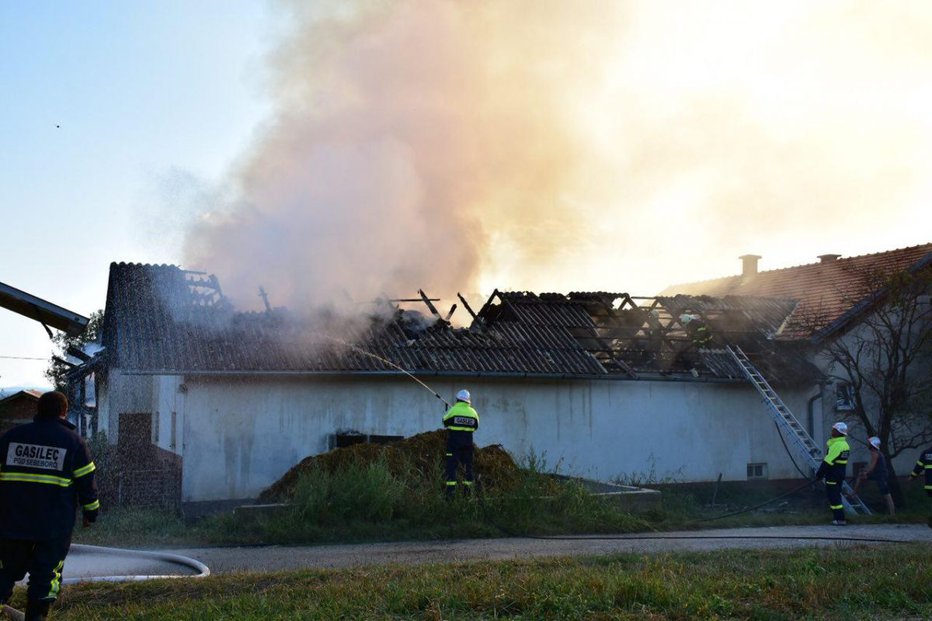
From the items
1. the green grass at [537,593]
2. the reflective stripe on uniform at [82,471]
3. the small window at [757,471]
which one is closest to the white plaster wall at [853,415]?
the small window at [757,471]

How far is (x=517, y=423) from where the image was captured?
19.6 metres

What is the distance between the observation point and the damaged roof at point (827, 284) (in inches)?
888

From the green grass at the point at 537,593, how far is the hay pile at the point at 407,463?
206 inches

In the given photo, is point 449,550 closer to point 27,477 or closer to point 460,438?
point 460,438

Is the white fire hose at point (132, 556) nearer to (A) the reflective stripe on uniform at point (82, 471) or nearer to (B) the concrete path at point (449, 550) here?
(B) the concrete path at point (449, 550)

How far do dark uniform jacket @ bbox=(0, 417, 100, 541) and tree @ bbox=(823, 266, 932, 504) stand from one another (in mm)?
16211

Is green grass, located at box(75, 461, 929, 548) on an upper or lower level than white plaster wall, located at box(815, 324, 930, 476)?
lower

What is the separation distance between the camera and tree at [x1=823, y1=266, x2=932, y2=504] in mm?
19469

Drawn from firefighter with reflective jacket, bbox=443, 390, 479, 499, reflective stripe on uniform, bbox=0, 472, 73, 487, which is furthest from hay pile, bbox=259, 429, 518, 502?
reflective stripe on uniform, bbox=0, 472, 73, 487

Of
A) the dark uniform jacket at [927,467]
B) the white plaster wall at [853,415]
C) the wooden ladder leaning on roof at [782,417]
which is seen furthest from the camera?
the white plaster wall at [853,415]

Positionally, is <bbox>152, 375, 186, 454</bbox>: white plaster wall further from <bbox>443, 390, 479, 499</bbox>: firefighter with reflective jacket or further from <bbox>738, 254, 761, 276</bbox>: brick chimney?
<bbox>738, 254, 761, 276</bbox>: brick chimney

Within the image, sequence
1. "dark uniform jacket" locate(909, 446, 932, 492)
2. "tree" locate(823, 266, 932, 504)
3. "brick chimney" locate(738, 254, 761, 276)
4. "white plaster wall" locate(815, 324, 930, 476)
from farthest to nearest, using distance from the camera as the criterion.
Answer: "brick chimney" locate(738, 254, 761, 276) → "white plaster wall" locate(815, 324, 930, 476) → "tree" locate(823, 266, 932, 504) → "dark uniform jacket" locate(909, 446, 932, 492)

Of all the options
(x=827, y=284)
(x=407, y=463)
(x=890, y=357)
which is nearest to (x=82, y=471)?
(x=407, y=463)

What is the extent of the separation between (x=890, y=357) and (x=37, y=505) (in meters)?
17.5
